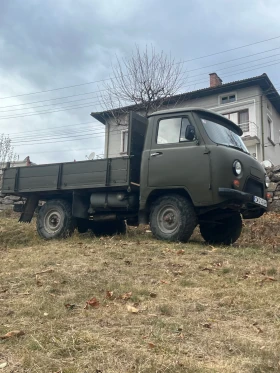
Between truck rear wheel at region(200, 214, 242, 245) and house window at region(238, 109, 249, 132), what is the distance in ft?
51.4

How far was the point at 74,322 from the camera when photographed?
11.8ft

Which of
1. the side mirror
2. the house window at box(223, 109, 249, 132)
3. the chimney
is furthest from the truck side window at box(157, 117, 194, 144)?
the chimney

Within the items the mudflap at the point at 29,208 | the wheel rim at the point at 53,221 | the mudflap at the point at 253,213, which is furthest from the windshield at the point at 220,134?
the mudflap at the point at 29,208

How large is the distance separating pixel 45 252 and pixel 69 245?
736 mm

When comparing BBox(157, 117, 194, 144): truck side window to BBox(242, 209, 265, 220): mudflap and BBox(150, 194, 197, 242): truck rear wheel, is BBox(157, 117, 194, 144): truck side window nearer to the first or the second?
BBox(150, 194, 197, 242): truck rear wheel

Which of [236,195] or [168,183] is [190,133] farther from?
[236,195]

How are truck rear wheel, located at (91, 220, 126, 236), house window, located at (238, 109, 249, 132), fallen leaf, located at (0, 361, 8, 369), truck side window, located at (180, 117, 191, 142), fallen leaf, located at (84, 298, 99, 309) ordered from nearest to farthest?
fallen leaf, located at (0, 361, 8, 369), fallen leaf, located at (84, 298, 99, 309), truck side window, located at (180, 117, 191, 142), truck rear wheel, located at (91, 220, 126, 236), house window, located at (238, 109, 249, 132)

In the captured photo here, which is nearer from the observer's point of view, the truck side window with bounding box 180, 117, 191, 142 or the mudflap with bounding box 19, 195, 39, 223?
the truck side window with bounding box 180, 117, 191, 142

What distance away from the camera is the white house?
73.5 ft

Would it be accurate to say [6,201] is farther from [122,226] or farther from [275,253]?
[275,253]

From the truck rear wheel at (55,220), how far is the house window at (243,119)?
640 inches

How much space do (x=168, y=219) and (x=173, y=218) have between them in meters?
0.11

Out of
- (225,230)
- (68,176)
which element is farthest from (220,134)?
(68,176)

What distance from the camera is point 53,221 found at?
9.21 metres
